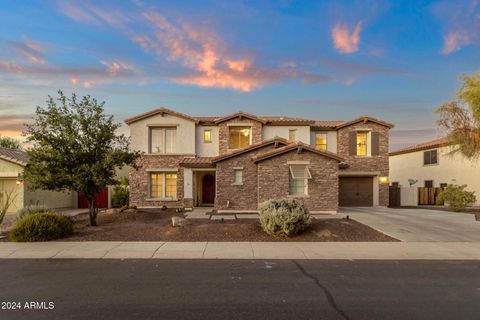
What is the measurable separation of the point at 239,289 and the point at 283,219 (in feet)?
18.6

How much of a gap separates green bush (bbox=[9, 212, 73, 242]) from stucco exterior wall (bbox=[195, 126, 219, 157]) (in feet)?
41.6

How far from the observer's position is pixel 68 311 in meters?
5.29

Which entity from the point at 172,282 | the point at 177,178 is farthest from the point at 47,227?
the point at 177,178

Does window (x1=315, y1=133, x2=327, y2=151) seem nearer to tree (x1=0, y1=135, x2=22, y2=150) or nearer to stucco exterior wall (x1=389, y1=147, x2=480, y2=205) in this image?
stucco exterior wall (x1=389, y1=147, x2=480, y2=205)

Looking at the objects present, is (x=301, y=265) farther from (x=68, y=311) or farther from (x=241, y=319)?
(x=68, y=311)

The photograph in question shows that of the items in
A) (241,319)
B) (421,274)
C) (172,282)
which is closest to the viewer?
(241,319)

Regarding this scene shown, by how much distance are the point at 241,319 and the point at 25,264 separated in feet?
21.8

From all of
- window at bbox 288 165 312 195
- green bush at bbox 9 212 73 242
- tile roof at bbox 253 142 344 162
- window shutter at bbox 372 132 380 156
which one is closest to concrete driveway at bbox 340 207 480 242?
window at bbox 288 165 312 195

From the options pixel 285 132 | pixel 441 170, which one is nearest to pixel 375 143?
pixel 285 132

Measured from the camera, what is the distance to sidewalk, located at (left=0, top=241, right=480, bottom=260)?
365 inches

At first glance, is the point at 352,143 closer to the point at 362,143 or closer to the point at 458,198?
the point at 362,143

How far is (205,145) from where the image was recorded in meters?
23.6

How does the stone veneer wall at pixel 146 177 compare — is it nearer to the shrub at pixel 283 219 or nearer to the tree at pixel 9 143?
the shrub at pixel 283 219

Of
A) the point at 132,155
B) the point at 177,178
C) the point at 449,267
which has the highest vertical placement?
the point at 132,155
